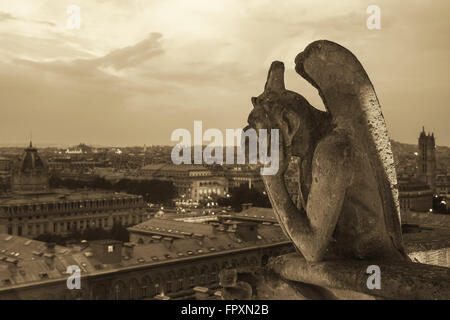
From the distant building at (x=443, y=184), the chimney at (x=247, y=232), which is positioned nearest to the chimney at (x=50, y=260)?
the chimney at (x=247, y=232)

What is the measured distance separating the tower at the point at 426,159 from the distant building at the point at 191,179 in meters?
30.4

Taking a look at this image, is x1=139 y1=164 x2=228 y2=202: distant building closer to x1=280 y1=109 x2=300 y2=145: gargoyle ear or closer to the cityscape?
the cityscape

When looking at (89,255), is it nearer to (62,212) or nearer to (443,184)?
(62,212)

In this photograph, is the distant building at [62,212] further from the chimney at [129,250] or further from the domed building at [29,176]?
the chimney at [129,250]

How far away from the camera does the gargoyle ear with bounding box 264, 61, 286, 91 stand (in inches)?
147

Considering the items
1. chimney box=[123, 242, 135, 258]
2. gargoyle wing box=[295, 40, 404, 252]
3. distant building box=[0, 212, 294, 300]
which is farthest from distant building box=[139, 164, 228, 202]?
gargoyle wing box=[295, 40, 404, 252]

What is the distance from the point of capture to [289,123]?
3.65 meters

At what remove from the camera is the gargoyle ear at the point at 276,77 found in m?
3.74

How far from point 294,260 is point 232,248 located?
26562 mm

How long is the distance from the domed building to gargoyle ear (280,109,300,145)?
68.4m

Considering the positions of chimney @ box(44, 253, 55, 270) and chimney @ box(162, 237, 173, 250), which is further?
chimney @ box(162, 237, 173, 250)

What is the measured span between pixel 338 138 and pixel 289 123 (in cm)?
33

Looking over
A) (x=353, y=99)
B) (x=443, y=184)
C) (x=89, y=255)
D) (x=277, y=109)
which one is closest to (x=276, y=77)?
(x=277, y=109)
